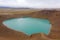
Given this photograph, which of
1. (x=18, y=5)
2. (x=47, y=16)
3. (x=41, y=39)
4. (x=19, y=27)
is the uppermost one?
(x=18, y=5)

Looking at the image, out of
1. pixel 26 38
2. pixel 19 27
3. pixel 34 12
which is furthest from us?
pixel 34 12

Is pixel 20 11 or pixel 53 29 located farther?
pixel 20 11

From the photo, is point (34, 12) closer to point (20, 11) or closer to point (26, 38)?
point (20, 11)

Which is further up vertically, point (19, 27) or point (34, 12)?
point (34, 12)

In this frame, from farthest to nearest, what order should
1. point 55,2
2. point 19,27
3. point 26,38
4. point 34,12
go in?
point 55,2 → point 34,12 → point 19,27 → point 26,38

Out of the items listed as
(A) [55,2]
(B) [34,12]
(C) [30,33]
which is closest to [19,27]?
(C) [30,33]

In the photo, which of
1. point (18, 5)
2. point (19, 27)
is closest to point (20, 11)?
point (18, 5)
